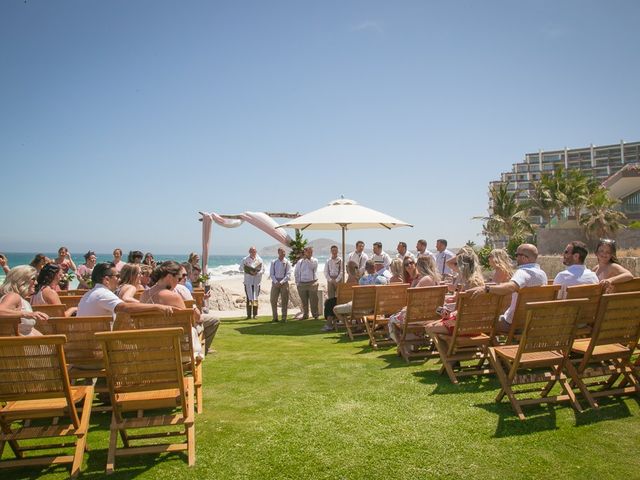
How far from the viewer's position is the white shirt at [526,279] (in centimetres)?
539

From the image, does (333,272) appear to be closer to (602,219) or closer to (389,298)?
(389,298)

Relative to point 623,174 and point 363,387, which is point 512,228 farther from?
point 363,387

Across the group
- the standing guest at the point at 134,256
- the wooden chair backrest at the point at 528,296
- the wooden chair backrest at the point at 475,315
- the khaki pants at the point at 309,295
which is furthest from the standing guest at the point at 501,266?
the khaki pants at the point at 309,295

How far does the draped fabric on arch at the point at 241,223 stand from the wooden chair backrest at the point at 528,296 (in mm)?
9734

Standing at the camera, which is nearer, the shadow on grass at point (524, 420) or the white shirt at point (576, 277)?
the shadow on grass at point (524, 420)

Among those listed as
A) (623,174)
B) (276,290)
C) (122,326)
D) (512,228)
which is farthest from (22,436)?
(512,228)

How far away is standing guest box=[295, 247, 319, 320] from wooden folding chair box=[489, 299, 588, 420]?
7742 mm

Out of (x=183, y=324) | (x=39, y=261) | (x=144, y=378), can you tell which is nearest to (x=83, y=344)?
(x=183, y=324)

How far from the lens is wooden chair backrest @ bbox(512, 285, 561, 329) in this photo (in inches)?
208

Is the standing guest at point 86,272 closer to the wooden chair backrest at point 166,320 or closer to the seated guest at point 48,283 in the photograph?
the seated guest at point 48,283

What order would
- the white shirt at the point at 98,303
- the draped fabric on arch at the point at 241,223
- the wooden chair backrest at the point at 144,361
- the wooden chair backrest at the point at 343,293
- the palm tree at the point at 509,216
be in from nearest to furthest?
1. the wooden chair backrest at the point at 144,361
2. the white shirt at the point at 98,303
3. the wooden chair backrest at the point at 343,293
4. the draped fabric on arch at the point at 241,223
5. the palm tree at the point at 509,216

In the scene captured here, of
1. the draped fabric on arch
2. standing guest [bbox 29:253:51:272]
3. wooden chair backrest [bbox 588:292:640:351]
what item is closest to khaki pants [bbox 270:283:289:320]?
the draped fabric on arch

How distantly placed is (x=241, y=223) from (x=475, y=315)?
449 inches

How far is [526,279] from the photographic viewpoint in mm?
5461
